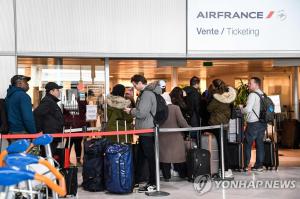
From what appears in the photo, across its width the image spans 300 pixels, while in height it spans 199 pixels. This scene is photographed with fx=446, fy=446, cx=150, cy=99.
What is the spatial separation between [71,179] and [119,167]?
66 cm

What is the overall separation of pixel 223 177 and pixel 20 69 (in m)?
4.01

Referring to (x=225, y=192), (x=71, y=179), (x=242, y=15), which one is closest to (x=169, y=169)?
(x=225, y=192)

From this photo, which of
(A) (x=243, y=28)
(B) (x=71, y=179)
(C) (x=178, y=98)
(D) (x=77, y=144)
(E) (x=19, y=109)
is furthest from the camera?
(D) (x=77, y=144)

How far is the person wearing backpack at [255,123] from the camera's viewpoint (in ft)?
25.7

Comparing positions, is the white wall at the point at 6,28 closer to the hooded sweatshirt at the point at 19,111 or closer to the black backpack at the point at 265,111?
the hooded sweatshirt at the point at 19,111

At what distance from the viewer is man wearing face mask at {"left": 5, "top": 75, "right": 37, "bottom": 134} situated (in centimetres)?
603

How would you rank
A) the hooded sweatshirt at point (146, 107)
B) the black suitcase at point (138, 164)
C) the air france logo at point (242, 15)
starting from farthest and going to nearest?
the air france logo at point (242, 15) < the black suitcase at point (138, 164) < the hooded sweatshirt at point (146, 107)

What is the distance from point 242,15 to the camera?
331 inches

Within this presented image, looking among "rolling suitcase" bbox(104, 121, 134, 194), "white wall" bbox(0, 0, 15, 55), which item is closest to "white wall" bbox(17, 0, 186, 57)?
"white wall" bbox(0, 0, 15, 55)

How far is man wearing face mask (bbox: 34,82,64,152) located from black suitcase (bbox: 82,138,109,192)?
0.56 metres

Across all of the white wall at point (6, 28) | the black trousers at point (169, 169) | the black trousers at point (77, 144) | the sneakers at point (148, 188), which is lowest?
the sneakers at point (148, 188)

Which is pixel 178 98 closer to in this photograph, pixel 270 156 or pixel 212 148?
pixel 212 148

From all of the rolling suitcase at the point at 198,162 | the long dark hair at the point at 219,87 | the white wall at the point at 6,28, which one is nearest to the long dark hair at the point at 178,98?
the long dark hair at the point at 219,87

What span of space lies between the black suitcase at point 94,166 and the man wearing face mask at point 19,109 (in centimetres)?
82
